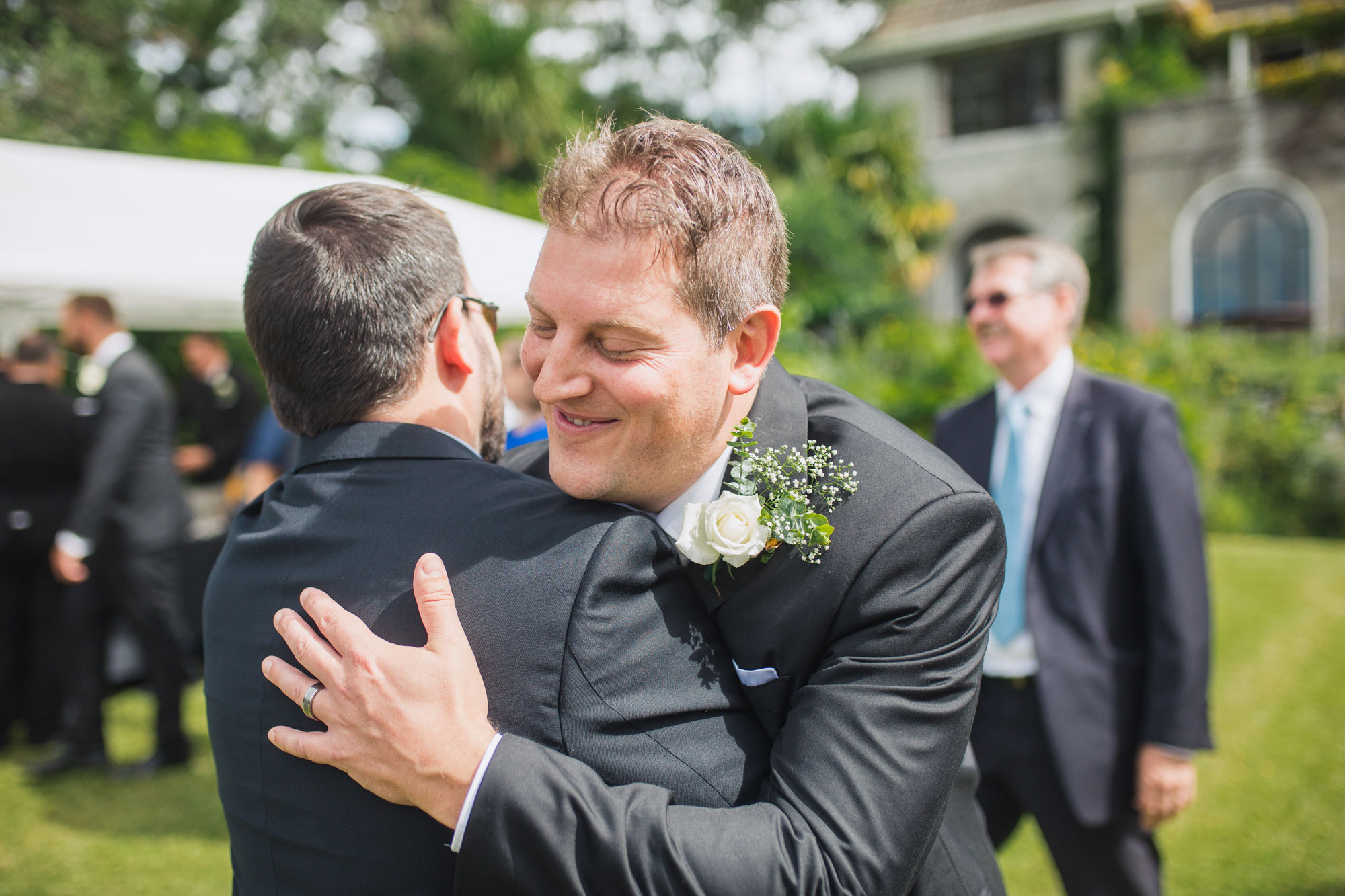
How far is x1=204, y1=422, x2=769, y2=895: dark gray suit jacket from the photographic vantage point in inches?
53.3

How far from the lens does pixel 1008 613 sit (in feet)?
10.00

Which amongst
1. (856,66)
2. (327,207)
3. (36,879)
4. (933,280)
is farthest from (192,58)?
(327,207)

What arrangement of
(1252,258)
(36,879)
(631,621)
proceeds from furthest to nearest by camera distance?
(1252,258) → (36,879) → (631,621)

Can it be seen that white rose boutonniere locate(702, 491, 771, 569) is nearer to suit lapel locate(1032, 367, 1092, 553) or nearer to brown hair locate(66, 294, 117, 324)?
suit lapel locate(1032, 367, 1092, 553)

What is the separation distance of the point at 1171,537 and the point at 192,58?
846 inches

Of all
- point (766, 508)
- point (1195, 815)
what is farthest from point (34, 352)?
point (1195, 815)

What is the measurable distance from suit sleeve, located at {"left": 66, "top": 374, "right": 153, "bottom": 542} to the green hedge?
628 cm

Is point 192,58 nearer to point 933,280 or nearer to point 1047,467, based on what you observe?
point 933,280

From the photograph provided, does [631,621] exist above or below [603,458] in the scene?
below

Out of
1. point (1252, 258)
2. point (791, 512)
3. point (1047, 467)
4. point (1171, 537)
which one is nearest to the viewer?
point (791, 512)

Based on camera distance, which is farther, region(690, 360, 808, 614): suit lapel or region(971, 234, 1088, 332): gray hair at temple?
region(971, 234, 1088, 332): gray hair at temple

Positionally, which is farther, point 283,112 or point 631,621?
point 283,112

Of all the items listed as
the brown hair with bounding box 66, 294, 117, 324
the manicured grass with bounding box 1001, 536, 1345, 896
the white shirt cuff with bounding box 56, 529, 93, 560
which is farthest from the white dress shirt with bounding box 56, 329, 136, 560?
the manicured grass with bounding box 1001, 536, 1345, 896

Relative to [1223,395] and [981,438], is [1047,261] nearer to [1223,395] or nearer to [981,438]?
[981,438]
